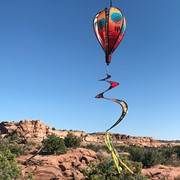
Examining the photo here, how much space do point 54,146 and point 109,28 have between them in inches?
921

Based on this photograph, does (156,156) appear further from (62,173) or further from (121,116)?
(121,116)

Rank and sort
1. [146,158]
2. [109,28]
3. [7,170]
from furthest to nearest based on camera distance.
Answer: [146,158] → [7,170] → [109,28]

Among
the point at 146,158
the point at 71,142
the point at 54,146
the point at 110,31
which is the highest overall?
the point at 110,31

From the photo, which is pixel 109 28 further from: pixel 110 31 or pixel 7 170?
pixel 7 170

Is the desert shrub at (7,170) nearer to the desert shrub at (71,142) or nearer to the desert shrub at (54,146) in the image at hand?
the desert shrub at (54,146)

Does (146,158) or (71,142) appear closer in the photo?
(146,158)

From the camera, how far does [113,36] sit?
46.7ft

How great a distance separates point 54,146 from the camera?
116ft

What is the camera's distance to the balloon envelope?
46.1ft

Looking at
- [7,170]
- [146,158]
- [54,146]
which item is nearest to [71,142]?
→ [54,146]

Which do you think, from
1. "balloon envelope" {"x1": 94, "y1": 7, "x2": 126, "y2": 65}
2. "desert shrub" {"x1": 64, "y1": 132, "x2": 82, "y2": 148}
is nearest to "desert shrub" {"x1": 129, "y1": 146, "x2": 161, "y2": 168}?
"desert shrub" {"x1": 64, "y1": 132, "x2": 82, "y2": 148}

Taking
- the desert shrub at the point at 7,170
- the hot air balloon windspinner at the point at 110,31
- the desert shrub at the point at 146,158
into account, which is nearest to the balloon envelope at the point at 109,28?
the hot air balloon windspinner at the point at 110,31

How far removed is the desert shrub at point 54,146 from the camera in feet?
115

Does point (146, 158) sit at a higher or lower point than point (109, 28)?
lower
